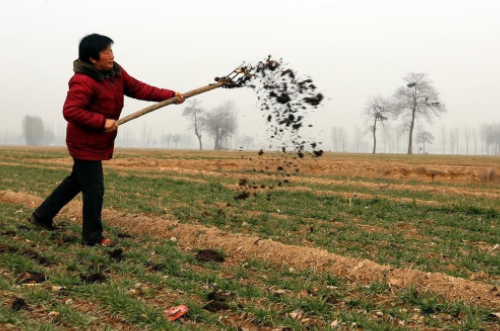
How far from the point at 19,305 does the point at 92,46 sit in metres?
3.10

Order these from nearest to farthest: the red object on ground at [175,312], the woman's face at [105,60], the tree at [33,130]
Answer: the red object on ground at [175,312], the woman's face at [105,60], the tree at [33,130]

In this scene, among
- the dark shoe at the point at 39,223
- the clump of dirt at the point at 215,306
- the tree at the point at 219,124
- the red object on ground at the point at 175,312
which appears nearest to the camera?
the red object on ground at the point at 175,312

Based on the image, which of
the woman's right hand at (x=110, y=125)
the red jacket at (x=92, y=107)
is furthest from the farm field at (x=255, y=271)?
the woman's right hand at (x=110, y=125)

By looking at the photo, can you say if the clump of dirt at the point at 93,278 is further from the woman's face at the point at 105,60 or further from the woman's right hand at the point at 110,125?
the woman's face at the point at 105,60

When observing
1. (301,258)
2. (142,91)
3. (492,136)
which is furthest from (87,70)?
(492,136)

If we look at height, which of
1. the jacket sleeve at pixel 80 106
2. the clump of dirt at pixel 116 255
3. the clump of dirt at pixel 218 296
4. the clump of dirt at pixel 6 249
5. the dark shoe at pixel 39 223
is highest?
the jacket sleeve at pixel 80 106

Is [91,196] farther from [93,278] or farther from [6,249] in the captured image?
[93,278]

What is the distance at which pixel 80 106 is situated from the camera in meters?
5.03

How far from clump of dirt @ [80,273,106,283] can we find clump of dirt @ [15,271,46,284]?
37cm

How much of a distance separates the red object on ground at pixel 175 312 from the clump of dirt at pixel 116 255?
156cm

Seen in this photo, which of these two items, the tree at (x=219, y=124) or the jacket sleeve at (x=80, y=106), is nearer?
the jacket sleeve at (x=80, y=106)

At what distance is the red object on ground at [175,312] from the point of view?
3.35 m

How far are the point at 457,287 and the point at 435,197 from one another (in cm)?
921

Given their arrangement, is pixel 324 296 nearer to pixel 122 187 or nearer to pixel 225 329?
pixel 225 329
